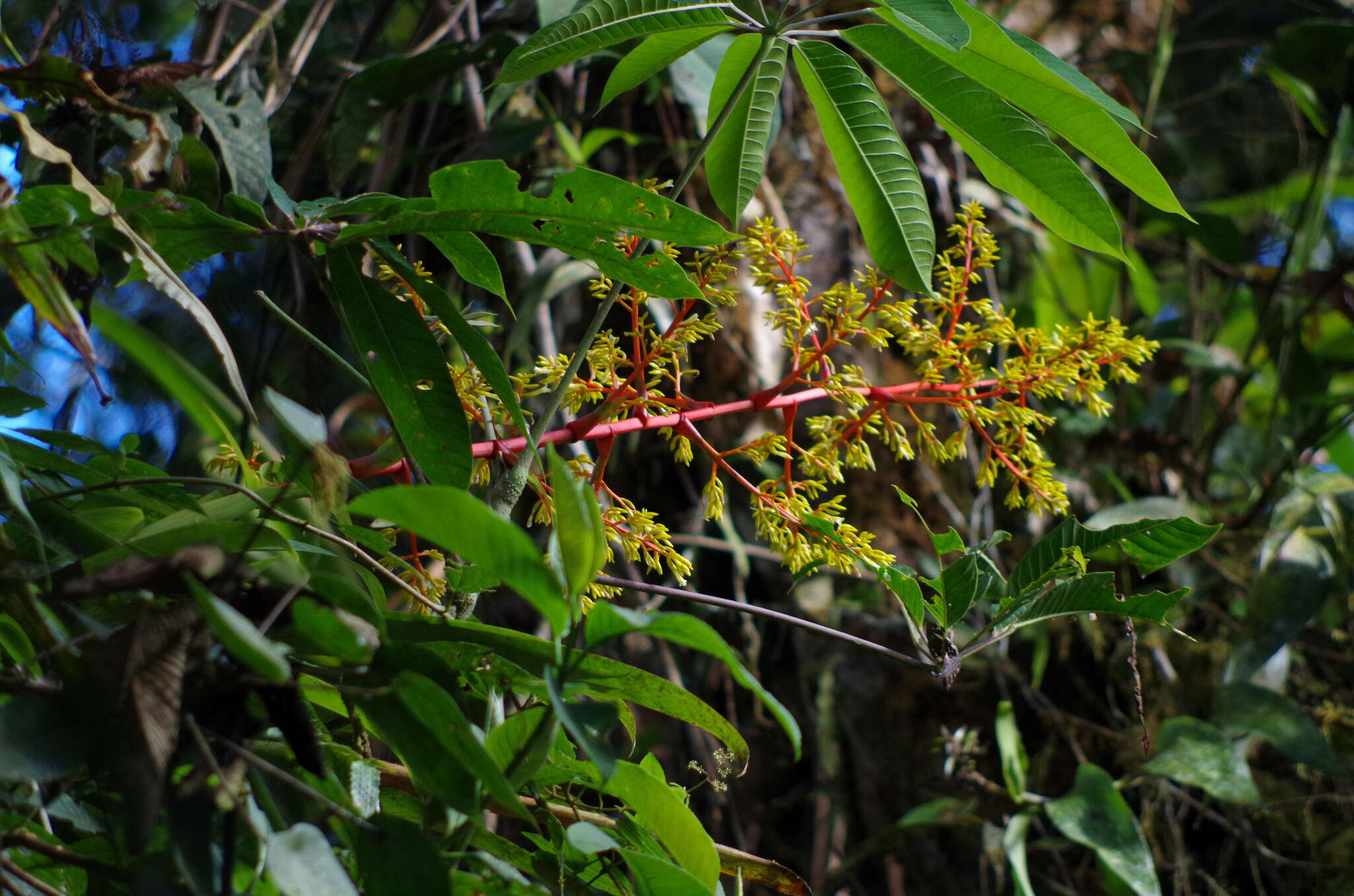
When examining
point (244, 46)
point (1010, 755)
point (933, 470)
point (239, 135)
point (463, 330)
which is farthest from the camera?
point (933, 470)

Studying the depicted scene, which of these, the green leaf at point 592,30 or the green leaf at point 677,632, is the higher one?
the green leaf at point 592,30

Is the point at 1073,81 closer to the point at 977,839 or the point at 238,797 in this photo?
the point at 238,797

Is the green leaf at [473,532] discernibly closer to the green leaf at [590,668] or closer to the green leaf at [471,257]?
the green leaf at [590,668]

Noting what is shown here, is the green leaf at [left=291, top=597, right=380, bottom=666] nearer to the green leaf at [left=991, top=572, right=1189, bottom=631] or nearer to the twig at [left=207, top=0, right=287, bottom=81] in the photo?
the green leaf at [left=991, top=572, right=1189, bottom=631]

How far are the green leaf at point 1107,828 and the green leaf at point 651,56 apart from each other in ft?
3.42

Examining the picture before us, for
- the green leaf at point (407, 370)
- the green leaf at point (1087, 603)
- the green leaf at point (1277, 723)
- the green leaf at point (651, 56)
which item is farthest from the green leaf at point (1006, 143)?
the green leaf at point (1277, 723)

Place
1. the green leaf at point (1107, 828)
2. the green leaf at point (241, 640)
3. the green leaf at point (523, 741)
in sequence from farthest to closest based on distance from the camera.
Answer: the green leaf at point (1107, 828)
the green leaf at point (523, 741)
the green leaf at point (241, 640)

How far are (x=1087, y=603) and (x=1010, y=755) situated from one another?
74 centimetres

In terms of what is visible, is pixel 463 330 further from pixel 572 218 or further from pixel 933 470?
pixel 933 470

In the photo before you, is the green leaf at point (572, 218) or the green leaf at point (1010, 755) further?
the green leaf at point (1010, 755)

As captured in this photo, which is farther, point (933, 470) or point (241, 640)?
point (933, 470)

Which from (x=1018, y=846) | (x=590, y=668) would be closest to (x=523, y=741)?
(x=590, y=668)

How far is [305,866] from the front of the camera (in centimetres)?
31

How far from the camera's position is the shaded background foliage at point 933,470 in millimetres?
1245
